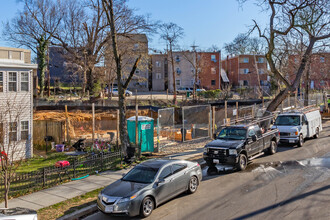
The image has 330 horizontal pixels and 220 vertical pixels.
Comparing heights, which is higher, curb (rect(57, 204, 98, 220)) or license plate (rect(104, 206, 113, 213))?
license plate (rect(104, 206, 113, 213))

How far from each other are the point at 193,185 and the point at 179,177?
3.16 feet

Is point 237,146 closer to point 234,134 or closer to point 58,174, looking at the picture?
point 234,134

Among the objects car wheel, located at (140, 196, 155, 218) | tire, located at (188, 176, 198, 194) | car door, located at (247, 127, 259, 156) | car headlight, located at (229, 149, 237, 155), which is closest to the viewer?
car wheel, located at (140, 196, 155, 218)

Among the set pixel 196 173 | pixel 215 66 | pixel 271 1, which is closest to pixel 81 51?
pixel 271 1

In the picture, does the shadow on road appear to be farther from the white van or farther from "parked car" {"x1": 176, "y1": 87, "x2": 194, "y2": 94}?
"parked car" {"x1": 176, "y1": 87, "x2": 194, "y2": 94}

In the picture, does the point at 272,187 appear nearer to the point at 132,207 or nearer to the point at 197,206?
the point at 197,206

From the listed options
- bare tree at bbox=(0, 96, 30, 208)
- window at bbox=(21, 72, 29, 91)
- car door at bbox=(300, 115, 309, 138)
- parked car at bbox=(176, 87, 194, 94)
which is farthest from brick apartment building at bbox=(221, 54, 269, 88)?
bare tree at bbox=(0, 96, 30, 208)

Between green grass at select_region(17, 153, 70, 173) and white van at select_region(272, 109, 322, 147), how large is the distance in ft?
43.0

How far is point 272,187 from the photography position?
1092 cm

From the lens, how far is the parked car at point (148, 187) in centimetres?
851

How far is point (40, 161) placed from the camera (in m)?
17.8

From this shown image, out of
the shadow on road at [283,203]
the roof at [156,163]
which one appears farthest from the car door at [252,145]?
the roof at [156,163]

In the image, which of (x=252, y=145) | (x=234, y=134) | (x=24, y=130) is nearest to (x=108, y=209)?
(x=234, y=134)

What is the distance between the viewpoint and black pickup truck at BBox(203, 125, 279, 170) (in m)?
13.4
